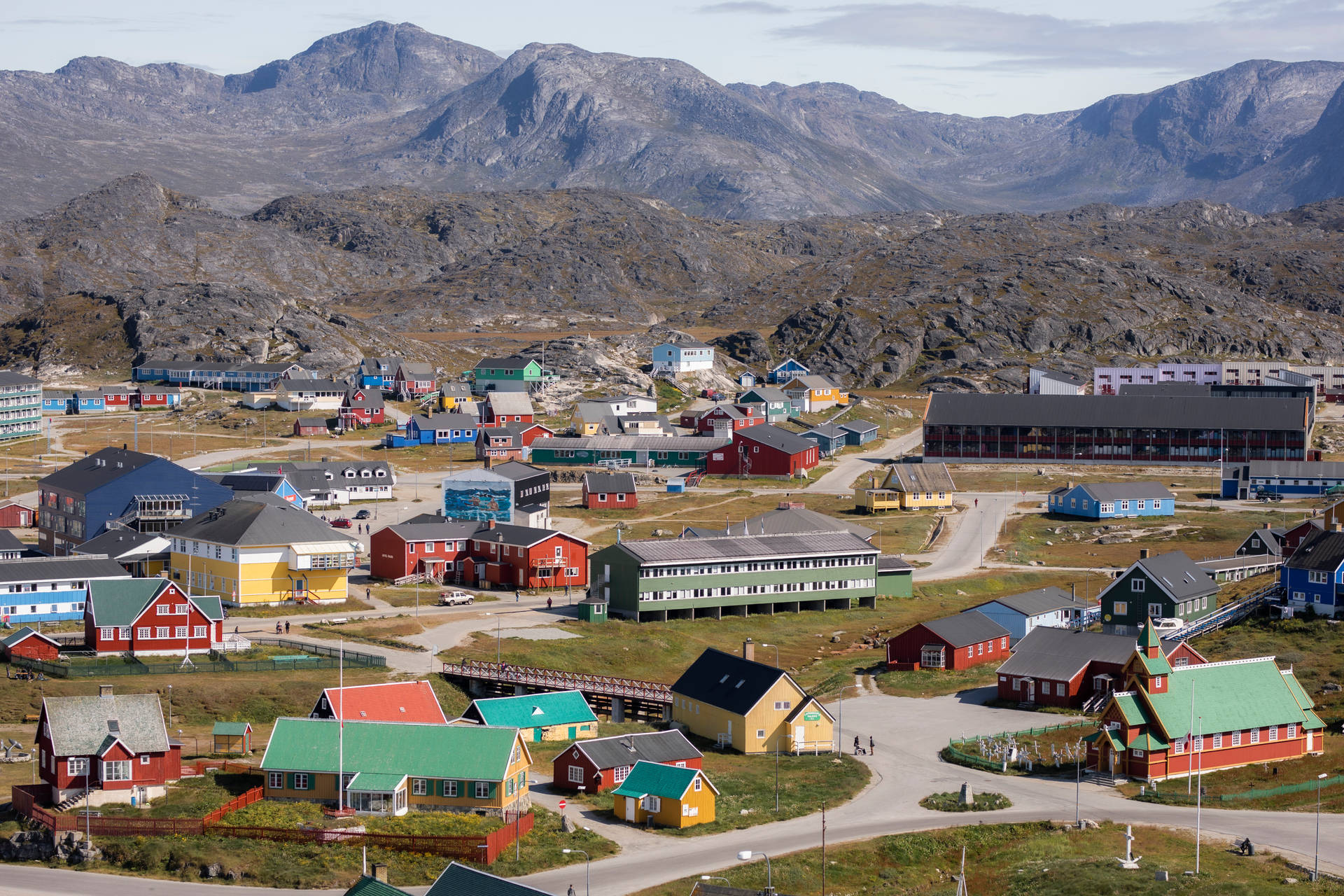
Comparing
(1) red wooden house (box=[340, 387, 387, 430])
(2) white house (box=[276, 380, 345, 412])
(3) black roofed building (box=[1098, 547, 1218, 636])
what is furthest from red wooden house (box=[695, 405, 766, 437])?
(3) black roofed building (box=[1098, 547, 1218, 636])

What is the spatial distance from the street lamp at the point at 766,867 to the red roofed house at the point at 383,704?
1407cm

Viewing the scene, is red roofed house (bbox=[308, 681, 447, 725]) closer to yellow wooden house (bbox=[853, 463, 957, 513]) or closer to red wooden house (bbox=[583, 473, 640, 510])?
red wooden house (bbox=[583, 473, 640, 510])

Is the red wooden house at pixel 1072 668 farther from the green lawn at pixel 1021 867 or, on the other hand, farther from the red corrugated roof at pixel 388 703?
the red corrugated roof at pixel 388 703

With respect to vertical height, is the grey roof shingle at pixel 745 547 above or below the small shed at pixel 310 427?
above

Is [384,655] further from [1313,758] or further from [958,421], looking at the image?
[958,421]

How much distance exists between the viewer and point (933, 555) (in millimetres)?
105562

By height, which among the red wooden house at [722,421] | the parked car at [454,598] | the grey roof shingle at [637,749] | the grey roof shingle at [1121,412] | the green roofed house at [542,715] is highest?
the grey roof shingle at [1121,412]

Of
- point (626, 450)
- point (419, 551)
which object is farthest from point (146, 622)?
point (626, 450)

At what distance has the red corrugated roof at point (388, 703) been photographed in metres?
55.2

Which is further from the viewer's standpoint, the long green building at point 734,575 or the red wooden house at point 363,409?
the red wooden house at point 363,409

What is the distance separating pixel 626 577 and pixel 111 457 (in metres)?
39.4

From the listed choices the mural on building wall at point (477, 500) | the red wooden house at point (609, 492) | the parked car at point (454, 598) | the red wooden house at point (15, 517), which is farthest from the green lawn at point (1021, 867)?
the red wooden house at point (15, 517)

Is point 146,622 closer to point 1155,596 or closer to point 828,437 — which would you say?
point 1155,596

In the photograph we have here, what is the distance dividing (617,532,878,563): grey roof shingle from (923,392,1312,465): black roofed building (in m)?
63.0
